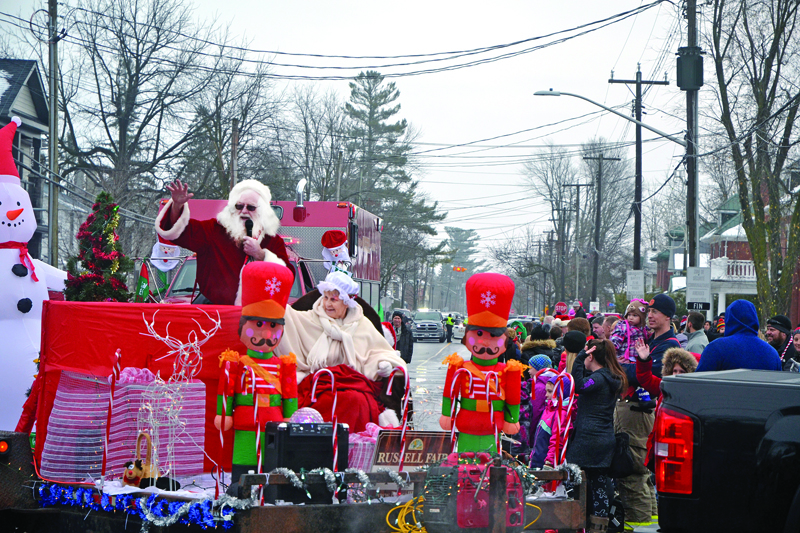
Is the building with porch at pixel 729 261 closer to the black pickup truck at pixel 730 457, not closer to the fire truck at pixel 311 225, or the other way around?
the fire truck at pixel 311 225

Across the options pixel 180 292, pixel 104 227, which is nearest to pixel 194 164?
pixel 180 292

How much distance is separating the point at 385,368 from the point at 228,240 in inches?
74.6

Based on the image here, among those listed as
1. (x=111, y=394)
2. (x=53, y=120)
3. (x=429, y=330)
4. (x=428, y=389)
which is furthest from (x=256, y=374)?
(x=429, y=330)

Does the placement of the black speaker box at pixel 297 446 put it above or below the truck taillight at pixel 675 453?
below

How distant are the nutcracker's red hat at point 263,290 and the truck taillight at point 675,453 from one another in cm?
278

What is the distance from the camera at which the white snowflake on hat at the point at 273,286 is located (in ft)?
18.0

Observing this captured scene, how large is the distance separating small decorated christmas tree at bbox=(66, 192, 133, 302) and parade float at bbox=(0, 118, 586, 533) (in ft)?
5.54

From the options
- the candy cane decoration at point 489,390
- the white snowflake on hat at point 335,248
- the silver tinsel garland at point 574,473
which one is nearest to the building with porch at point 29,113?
the white snowflake on hat at point 335,248

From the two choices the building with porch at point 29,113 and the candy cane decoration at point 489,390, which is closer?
the candy cane decoration at point 489,390

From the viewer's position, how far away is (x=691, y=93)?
18016mm

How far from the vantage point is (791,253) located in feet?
74.5

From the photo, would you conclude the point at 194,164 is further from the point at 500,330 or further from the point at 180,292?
the point at 500,330

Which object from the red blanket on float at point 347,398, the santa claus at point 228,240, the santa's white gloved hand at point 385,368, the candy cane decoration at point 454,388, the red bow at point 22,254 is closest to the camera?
the candy cane decoration at point 454,388

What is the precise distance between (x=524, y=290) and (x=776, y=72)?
81993 mm
